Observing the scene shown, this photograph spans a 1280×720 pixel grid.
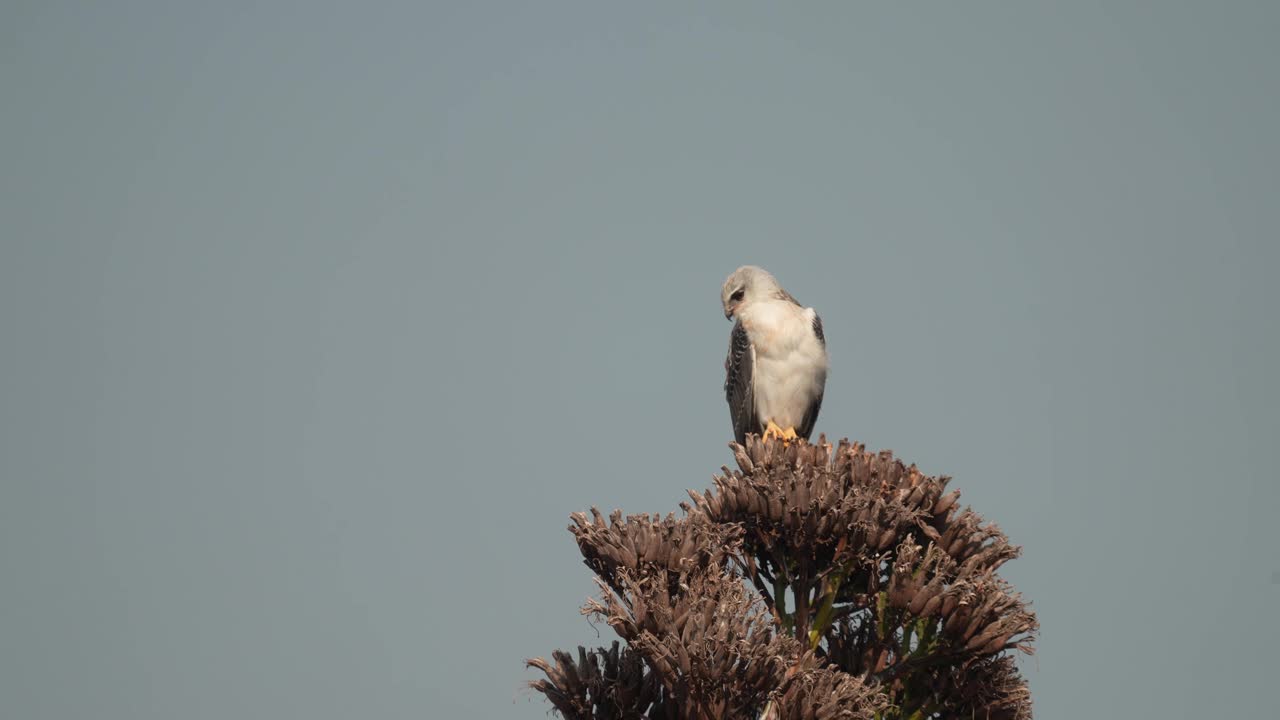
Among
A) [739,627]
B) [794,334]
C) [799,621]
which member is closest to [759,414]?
[794,334]

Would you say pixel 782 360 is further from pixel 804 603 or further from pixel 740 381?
pixel 804 603

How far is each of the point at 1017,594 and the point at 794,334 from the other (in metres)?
6.26

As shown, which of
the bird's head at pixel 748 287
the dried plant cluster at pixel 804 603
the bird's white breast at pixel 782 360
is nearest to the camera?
the dried plant cluster at pixel 804 603

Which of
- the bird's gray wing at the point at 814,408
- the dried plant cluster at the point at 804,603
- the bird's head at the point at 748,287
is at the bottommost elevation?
the dried plant cluster at the point at 804,603

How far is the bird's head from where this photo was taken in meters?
17.9

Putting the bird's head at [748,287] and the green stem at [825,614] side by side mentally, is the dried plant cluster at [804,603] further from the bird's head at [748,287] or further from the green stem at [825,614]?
the bird's head at [748,287]

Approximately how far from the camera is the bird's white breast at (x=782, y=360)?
1756 centimetres

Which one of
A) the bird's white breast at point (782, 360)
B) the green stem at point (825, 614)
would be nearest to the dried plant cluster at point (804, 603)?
the green stem at point (825, 614)

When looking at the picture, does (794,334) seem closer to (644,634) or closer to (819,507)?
(819,507)

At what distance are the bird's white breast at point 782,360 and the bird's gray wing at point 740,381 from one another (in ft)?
0.27

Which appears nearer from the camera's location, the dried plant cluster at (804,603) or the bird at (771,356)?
the dried plant cluster at (804,603)

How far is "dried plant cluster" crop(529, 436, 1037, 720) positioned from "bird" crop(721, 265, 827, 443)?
15.6 feet

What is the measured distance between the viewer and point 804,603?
40.1 ft

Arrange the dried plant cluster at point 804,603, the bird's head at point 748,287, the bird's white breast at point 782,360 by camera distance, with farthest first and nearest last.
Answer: the bird's head at point 748,287 → the bird's white breast at point 782,360 → the dried plant cluster at point 804,603
